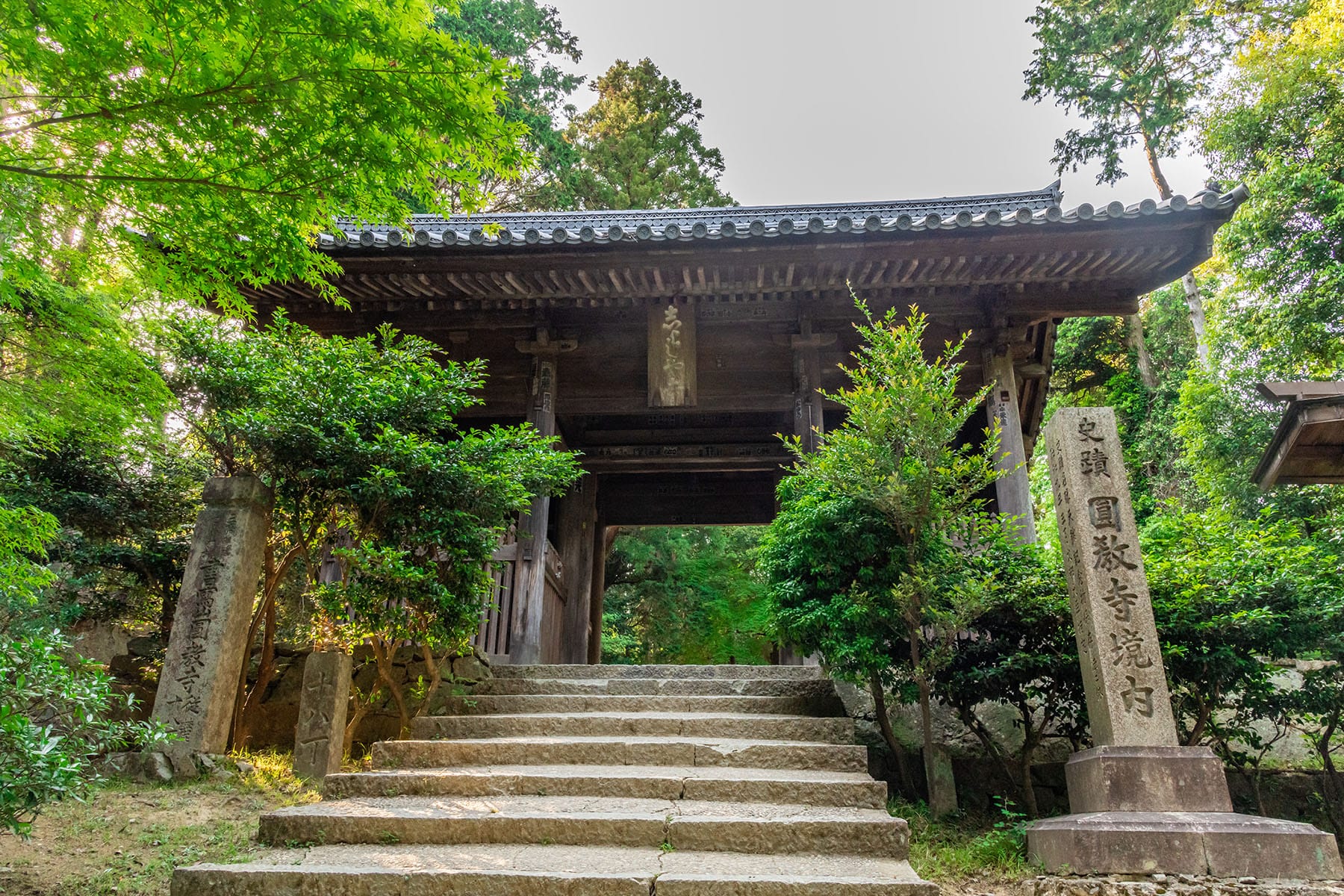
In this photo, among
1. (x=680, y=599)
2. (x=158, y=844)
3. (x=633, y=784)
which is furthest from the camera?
(x=680, y=599)

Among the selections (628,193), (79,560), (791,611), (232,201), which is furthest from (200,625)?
(628,193)

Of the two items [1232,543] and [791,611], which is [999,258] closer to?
[1232,543]

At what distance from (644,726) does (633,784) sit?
92 centimetres

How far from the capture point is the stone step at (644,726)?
4988 millimetres

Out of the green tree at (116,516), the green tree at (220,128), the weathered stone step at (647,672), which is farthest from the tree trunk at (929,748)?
the green tree at (116,516)

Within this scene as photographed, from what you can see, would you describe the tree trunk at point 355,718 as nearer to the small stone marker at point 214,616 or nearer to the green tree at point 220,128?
the small stone marker at point 214,616

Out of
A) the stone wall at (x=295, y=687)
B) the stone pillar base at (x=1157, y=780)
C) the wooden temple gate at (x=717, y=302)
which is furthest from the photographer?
the wooden temple gate at (x=717, y=302)

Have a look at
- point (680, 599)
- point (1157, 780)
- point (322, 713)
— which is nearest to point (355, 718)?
point (322, 713)

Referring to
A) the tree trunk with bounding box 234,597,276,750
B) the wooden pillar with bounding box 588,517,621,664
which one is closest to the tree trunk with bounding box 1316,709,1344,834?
the wooden pillar with bounding box 588,517,621,664

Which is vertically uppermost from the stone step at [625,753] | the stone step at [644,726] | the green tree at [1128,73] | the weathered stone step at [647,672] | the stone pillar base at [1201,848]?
the green tree at [1128,73]

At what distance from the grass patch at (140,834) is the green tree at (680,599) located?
1140cm

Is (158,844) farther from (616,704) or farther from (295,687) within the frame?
(616,704)

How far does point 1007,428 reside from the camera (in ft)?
24.1

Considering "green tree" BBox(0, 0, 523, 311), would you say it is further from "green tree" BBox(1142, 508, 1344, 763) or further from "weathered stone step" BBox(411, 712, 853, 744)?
"green tree" BBox(1142, 508, 1344, 763)
